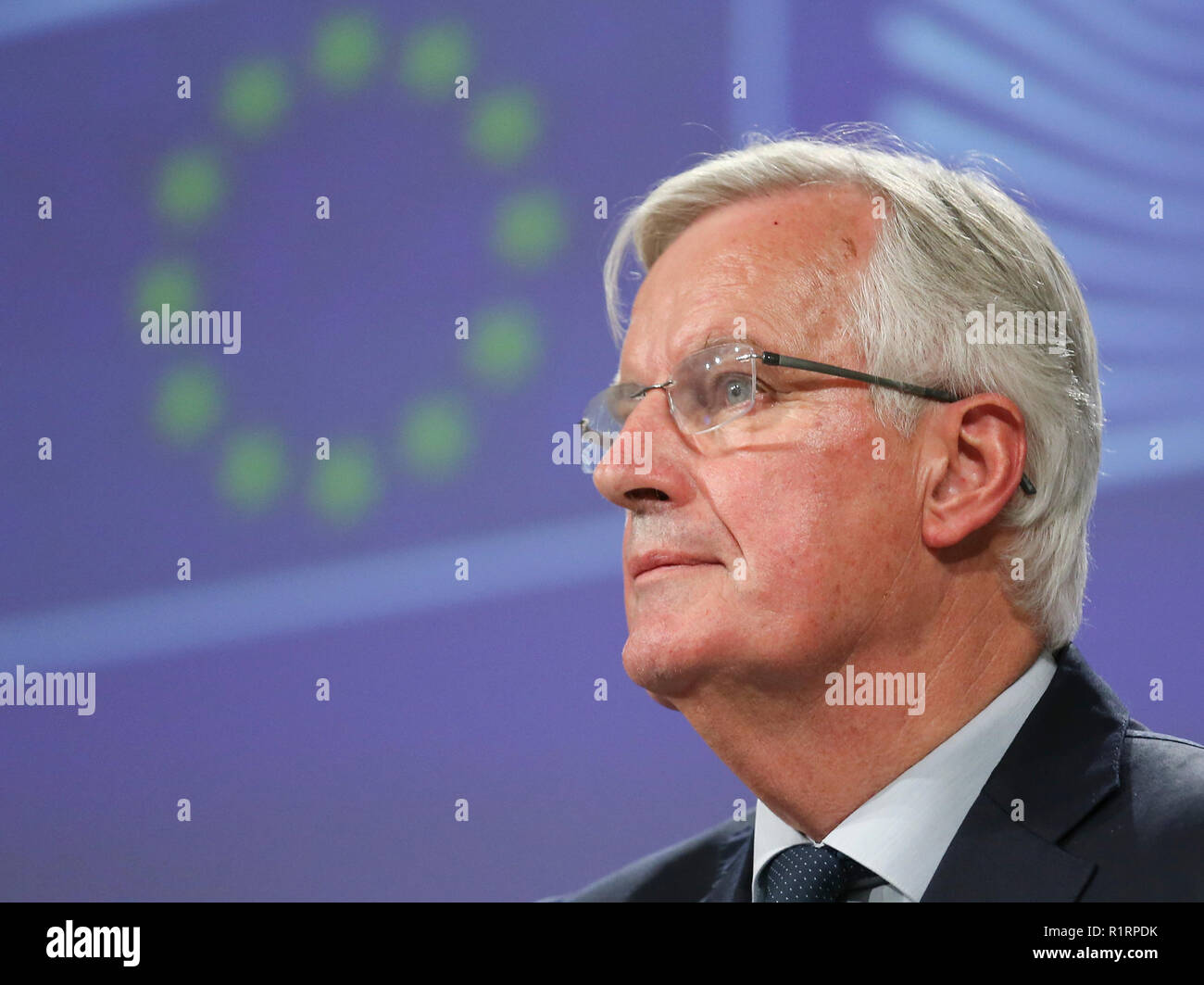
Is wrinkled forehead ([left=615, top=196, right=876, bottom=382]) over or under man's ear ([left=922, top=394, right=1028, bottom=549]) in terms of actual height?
over

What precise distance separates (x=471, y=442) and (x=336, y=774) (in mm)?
630

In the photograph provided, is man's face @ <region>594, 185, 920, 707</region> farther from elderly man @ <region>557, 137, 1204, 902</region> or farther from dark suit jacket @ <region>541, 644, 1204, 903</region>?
dark suit jacket @ <region>541, 644, 1204, 903</region>

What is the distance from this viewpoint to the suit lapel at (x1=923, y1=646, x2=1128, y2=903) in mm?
1620

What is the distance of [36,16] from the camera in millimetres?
2430

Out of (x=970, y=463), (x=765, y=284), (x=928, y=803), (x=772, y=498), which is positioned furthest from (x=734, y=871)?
(x=765, y=284)

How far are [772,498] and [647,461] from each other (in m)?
0.20

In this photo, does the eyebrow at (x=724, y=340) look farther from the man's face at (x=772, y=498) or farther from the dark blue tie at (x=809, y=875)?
the dark blue tie at (x=809, y=875)

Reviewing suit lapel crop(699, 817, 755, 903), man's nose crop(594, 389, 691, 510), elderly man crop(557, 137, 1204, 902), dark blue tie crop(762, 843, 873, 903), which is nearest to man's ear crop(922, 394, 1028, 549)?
elderly man crop(557, 137, 1204, 902)

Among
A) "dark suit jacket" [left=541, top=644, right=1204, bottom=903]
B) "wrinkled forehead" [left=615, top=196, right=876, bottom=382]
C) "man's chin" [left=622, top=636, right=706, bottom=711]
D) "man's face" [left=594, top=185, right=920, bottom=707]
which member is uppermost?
"wrinkled forehead" [left=615, top=196, right=876, bottom=382]

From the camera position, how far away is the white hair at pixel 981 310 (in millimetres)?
1831

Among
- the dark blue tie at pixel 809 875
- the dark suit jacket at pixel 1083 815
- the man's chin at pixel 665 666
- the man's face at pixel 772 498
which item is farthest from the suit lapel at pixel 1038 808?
the man's chin at pixel 665 666

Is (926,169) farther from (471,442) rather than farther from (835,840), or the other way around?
(835,840)

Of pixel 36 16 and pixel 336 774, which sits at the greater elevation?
pixel 36 16
